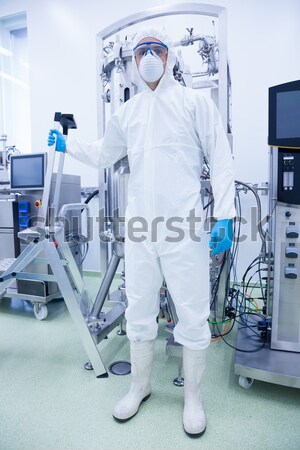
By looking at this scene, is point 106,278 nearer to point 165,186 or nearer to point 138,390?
Answer: point 138,390

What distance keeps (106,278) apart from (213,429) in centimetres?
81

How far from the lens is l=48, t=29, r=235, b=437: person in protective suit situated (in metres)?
1.05

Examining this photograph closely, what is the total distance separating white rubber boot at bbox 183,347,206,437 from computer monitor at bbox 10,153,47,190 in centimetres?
150

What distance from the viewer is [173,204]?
1057mm

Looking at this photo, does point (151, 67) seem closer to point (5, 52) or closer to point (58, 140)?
point (58, 140)

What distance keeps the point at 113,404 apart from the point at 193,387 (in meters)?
0.35

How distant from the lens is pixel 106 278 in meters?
1.55

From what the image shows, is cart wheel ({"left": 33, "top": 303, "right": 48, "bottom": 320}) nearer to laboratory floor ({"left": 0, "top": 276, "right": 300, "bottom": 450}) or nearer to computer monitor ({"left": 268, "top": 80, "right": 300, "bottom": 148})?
laboratory floor ({"left": 0, "top": 276, "right": 300, "bottom": 450})

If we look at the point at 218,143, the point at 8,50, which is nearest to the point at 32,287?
the point at 218,143

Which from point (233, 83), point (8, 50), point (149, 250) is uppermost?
point (8, 50)

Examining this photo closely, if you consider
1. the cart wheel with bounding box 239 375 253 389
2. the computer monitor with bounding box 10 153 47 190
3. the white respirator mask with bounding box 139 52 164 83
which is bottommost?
the cart wheel with bounding box 239 375 253 389

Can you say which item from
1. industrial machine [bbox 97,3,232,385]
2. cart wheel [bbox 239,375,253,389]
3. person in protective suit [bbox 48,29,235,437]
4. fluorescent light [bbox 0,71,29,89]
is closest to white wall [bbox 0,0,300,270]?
fluorescent light [bbox 0,71,29,89]

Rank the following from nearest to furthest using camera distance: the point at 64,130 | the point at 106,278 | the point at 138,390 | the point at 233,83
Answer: the point at 138,390 → the point at 64,130 → the point at 106,278 → the point at 233,83

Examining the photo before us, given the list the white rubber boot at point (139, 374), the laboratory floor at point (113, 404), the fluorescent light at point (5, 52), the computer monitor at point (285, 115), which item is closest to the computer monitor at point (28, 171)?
the laboratory floor at point (113, 404)
